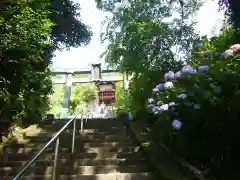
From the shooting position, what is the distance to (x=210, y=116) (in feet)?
11.7

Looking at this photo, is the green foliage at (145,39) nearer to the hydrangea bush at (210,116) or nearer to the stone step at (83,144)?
the stone step at (83,144)

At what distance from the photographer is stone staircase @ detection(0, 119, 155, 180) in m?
4.37

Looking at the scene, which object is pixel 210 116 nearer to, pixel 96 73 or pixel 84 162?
pixel 84 162

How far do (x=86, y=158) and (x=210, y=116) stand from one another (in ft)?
8.07

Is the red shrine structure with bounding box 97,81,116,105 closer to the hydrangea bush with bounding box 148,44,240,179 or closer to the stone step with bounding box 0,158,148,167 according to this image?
the stone step with bounding box 0,158,148,167

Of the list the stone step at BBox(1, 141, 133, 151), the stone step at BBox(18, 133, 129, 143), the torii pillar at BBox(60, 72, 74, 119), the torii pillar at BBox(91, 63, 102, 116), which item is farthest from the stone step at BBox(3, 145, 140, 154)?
the torii pillar at BBox(91, 63, 102, 116)

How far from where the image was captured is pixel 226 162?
3.37m

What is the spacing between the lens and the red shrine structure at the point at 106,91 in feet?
48.0

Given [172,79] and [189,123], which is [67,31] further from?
[189,123]

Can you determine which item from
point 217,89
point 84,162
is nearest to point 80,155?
point 84,162

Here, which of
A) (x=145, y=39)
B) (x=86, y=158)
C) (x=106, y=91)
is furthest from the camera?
(x=106, y=91)

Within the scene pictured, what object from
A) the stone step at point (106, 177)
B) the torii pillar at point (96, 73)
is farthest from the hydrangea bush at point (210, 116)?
the torii pillar at point (96, 73)

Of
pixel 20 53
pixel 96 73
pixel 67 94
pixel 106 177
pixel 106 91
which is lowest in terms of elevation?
pixel 106 177

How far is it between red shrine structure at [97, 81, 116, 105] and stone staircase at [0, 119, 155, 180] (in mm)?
7424
